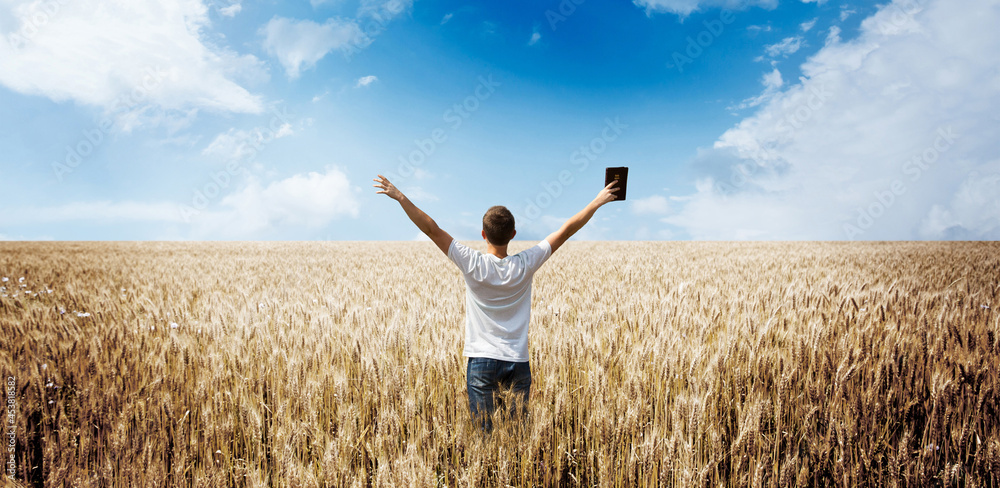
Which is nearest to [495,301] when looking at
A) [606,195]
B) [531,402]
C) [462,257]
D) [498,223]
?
[462,257]

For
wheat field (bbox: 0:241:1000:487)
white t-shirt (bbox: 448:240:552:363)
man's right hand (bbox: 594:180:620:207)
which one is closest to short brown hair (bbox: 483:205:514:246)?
white t-shirt (bbox: 448:240:552:363)

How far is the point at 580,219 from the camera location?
2346mm

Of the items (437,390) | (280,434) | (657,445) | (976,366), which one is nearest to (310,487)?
(280,434)

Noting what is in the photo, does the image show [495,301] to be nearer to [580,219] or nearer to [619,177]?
[580,219]

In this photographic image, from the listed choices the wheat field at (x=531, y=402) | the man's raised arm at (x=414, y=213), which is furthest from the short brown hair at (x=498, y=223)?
the wheat field at (x=531, y=402)

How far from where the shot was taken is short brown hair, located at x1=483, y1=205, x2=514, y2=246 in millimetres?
2273

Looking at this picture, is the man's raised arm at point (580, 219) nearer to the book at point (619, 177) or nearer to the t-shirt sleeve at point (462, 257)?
the book at point (619, 177)

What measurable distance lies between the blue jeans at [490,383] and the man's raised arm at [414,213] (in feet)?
2.12

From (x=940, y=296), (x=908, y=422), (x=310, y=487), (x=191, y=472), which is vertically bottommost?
(x=191, y=472)

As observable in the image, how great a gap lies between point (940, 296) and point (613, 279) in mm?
3981

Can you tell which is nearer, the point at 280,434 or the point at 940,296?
the point at 280,434

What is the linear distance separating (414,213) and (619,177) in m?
1.10

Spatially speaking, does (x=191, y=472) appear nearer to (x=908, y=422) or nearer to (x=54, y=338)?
(x=54, y=338)

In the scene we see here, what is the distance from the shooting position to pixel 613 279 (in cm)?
759
